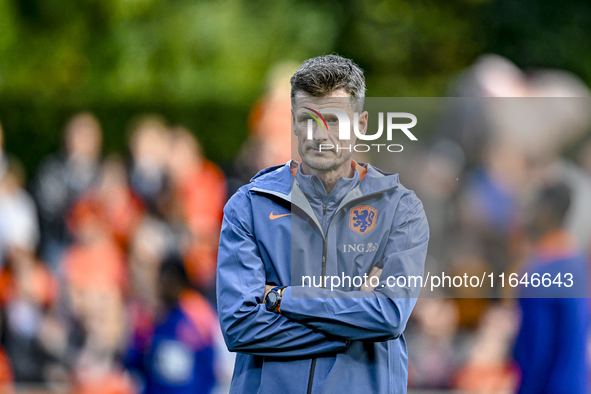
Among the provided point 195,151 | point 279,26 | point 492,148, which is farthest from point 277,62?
point 492,148

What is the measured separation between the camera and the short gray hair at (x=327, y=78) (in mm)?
3014

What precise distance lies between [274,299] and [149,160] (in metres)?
5.77

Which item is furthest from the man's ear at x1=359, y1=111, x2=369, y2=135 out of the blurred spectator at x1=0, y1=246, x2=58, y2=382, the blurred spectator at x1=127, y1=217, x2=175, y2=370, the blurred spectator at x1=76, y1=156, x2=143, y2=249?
the blurred spectator at x1=0, y1=246, x2=58, y2=382

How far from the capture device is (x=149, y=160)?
8453mm

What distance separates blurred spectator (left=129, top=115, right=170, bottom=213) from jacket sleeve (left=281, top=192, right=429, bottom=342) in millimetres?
5175

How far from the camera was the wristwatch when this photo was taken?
2.96 m

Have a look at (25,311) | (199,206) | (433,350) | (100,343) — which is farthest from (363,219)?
(25,311)

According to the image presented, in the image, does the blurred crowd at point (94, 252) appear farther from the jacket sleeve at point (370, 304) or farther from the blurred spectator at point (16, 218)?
the jacket sleeve at point (370, 304)

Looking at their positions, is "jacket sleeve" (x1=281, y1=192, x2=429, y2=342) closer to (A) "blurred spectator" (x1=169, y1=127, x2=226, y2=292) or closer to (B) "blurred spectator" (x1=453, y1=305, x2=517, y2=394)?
(B) "blurred spectator" (x1=453, y1=305, x2=517, y2=394)

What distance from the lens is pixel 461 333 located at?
6078 mm

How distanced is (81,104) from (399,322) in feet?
27.7

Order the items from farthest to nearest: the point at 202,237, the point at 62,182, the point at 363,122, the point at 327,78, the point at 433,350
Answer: the point at 62,182 → the point at 202,237 → the point at 433,350 → the point at 363,122 → the point at 327,78

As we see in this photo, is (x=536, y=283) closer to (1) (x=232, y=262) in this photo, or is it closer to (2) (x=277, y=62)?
(1) (x=232, y=262)

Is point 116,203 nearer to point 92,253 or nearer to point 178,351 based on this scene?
point 92,253
